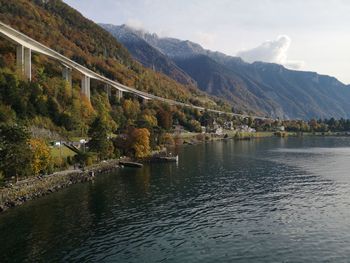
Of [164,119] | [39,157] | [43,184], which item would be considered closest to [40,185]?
[43,184]

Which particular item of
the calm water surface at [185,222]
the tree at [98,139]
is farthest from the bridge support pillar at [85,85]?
the calm water surface at [185,222]

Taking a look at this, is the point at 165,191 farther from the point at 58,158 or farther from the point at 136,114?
the point at 136,114

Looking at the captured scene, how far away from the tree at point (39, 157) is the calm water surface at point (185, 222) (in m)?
6.46

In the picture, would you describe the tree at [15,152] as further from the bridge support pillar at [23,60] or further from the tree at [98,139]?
the bridge support pillar at [23,60]

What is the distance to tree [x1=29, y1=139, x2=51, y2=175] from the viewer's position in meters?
62.5

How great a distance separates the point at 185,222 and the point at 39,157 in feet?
103

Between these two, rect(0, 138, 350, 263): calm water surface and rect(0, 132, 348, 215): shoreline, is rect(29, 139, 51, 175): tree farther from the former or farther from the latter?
rect(0, 138, 350, 263): calm water surface

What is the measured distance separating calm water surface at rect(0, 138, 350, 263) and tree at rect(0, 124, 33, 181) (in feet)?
21.5

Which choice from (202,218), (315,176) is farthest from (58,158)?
(315,176)

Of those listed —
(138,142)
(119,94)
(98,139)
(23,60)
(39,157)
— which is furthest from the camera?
(119,94)

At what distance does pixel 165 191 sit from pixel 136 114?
3833 inches

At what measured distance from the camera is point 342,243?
3766 cm

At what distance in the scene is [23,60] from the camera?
111 m

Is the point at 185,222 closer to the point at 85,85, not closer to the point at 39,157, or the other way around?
the point at 39,157
